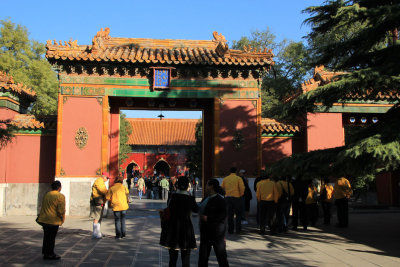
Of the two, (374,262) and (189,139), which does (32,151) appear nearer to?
(374,262)

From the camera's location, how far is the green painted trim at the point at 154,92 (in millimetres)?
13391

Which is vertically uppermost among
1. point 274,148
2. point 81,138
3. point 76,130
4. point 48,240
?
point 76,130

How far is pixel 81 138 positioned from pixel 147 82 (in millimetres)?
3088

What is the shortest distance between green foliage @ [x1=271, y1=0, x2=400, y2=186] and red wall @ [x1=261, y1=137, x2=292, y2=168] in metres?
5.80

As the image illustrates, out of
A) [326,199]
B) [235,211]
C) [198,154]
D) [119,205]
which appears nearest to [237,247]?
[235,211]

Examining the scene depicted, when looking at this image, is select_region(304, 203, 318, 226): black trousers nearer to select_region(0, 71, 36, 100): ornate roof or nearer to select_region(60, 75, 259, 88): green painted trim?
select_region(60, 75, 259, 88): green painted trim

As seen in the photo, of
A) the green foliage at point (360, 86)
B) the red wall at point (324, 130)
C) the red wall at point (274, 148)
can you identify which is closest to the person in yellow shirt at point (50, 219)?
the green foliage at point (360, 86)

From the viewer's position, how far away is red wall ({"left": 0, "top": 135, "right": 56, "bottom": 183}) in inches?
536

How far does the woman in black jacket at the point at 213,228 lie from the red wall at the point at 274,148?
9.40 m

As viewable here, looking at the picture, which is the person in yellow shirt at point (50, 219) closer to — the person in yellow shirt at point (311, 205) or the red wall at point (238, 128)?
the person in yellow shirt at point (311, 205)

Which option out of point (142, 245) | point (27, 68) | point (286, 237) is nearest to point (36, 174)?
point (142, 245)

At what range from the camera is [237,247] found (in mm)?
7871

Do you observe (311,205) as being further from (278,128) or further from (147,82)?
(147,82)

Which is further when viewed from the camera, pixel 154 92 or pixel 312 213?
pixel 154 92
